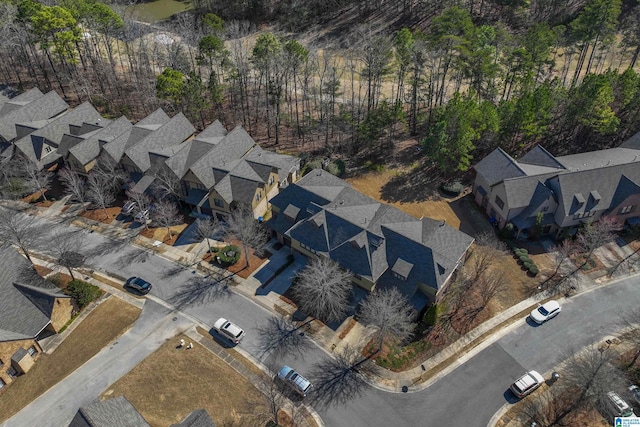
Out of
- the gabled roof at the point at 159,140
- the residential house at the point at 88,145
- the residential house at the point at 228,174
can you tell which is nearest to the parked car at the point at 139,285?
the residential house at the point at 228,174

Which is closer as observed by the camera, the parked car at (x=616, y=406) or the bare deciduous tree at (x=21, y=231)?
the parked car at (x=616, y=406)

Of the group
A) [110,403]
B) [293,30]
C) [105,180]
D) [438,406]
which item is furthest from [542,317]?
[293,30]

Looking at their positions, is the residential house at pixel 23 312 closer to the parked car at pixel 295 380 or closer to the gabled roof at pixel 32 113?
the parked car at pixel 295 380

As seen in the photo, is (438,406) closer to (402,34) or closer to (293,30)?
(402,34)

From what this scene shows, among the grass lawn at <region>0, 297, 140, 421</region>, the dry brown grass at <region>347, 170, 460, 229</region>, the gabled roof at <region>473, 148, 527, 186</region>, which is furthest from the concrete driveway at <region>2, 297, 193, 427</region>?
the gabled roof at <region>473, 148, 527, 186</region>

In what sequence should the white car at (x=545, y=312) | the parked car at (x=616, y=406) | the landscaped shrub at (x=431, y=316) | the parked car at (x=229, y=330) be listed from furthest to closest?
the white car at (x=545, y=312), the landscaped shrub at (x=431, y=316), the parked car at (x=229, y=330), the parked car at (x=616, y=406)

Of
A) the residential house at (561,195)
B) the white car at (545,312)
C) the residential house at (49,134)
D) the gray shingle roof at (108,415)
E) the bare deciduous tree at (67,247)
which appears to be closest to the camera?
the gray shingle roof at (108,415)
